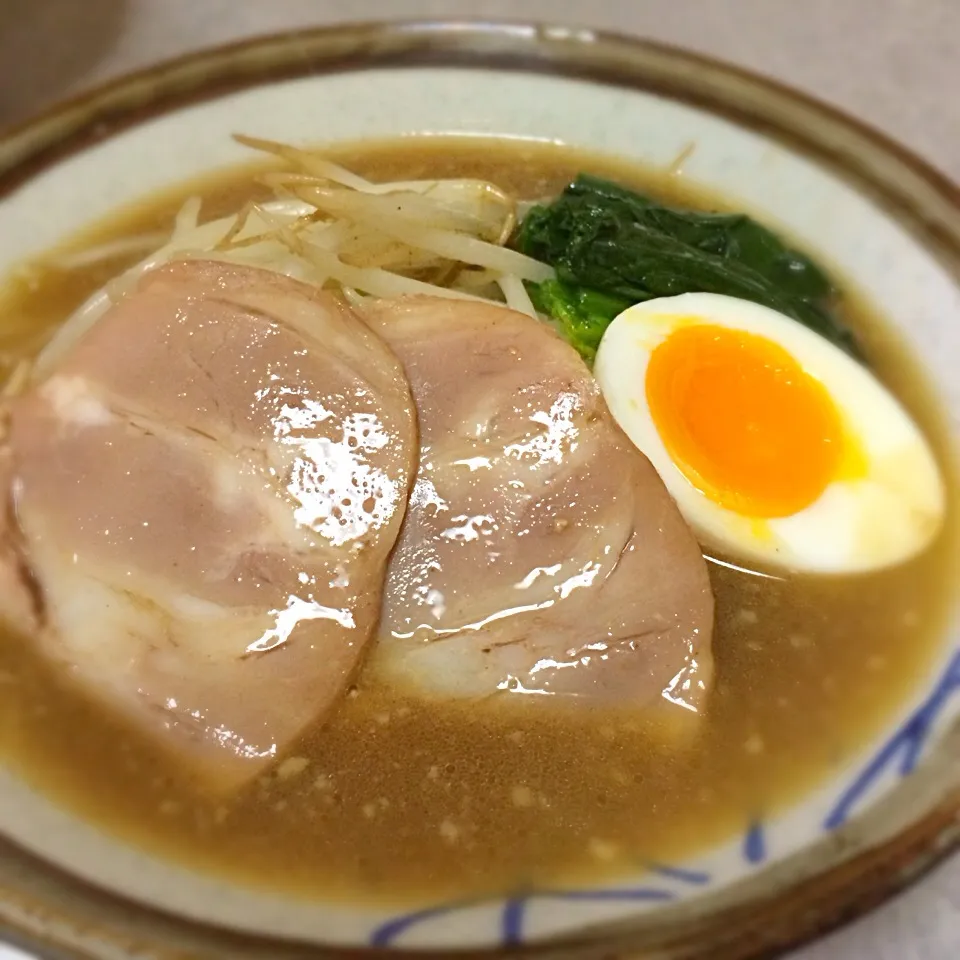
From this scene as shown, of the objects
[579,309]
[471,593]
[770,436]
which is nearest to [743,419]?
[770,436]

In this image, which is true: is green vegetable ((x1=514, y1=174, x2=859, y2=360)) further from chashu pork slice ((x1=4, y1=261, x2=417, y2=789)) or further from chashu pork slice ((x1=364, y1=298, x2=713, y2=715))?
chashu pork slice ((x1=4, y1=261, x2=417, y2=789))

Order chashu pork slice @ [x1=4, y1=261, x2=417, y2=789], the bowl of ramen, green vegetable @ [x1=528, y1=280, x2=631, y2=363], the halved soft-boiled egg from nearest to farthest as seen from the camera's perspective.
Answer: the bowl of ramen < chashu pork slice @ [x1=4, y1=261, x2=417, y2=789] < the halved soft-boiled egg < green vegetable @ [x1=528, y1=280, x2=631, y2=363]

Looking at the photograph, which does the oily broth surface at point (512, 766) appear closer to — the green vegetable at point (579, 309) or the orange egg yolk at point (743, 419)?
the orange egg yolk at point (743, 419)

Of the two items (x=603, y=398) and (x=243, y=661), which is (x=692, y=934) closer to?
(x=243, y=661)

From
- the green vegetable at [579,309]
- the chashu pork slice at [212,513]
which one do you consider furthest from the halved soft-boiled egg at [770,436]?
the chashu pork slice at [212,513]

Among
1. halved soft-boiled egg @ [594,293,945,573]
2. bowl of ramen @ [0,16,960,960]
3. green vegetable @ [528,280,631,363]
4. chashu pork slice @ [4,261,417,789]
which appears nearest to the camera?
bowl of ramen @ [0,16,960,960]

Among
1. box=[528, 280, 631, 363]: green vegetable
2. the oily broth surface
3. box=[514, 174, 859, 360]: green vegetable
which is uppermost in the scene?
box=[514, 174, 859, 360]: green vegetable

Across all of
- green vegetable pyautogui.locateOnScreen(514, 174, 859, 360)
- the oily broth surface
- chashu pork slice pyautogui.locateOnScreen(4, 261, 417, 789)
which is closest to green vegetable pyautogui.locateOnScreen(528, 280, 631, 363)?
green vegetable pyautogui.locateOnScreen(514, 174, 859, 360)
